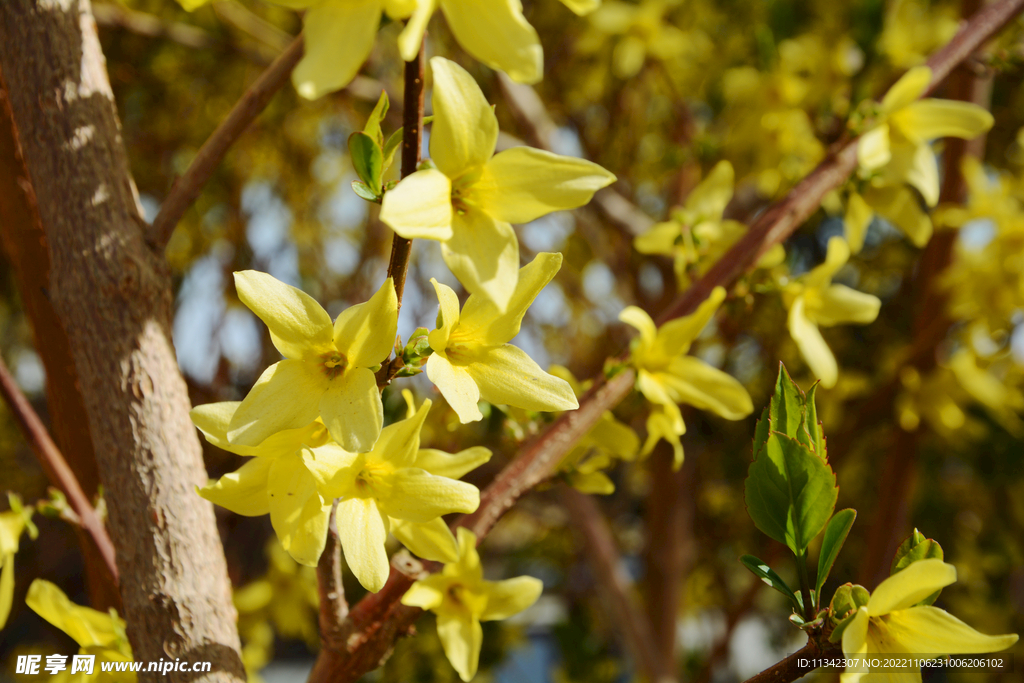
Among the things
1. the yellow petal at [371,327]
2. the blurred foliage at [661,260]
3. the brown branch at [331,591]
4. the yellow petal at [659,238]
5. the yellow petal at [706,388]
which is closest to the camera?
the yellow petal at [371,327]

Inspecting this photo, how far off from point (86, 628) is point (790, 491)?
0.68 meters

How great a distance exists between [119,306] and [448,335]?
34 cm

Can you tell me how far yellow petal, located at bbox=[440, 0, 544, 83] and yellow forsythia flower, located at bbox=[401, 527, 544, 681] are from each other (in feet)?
1.40

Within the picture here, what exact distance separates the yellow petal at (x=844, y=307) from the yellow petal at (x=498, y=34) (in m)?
0.59

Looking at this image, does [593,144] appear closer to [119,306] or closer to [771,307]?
[771,307]

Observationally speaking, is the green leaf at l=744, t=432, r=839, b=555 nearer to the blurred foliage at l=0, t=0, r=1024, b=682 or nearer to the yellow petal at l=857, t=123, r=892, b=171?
the yellow petal at l=857, t=123, r=892, b=171

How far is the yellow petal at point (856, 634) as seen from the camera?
439 millimetres

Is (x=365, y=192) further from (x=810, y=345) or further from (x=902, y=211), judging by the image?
(x=902, y=211)

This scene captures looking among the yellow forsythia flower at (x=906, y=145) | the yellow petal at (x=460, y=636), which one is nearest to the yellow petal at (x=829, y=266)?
the yellow forsythia flower at (x=906, y=145)

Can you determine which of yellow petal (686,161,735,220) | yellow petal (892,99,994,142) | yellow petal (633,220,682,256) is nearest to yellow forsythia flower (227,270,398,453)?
yellow petal (633,220,682,256)

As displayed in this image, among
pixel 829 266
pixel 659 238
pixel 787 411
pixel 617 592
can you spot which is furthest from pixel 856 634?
pixel 617 592

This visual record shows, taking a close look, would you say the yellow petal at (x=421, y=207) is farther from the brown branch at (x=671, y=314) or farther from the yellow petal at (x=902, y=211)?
the yellow petal at (x=902, y=211)

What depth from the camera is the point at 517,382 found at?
52 centimetres

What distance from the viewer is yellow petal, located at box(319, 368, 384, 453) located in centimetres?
45
